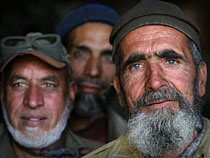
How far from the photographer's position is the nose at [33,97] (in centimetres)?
323

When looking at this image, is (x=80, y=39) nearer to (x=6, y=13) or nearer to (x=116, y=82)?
(x=116, y=82)

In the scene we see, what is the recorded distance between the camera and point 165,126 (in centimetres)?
228

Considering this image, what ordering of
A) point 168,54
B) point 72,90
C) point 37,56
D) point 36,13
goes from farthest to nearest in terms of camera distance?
point 36,13 → point 72,90 → point 37,56 → point 168,54

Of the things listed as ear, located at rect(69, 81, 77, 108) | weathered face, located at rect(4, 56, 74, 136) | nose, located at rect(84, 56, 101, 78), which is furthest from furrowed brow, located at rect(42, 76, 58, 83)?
nose, located at rect(84, 56, 101, 78)

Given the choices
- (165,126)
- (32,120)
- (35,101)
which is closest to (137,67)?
(165,126)

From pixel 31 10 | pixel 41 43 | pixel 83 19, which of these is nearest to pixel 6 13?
pixel 31 10

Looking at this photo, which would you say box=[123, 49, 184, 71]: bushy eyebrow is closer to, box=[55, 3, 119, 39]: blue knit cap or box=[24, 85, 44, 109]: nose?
box=[24, 85, 44, 109]: nose

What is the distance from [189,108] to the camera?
238 centimetres

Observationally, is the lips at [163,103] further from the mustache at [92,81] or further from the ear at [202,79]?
the mustache at [92,81]

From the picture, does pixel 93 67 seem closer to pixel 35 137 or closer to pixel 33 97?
pixel 33 97

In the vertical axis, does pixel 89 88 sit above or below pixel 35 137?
above

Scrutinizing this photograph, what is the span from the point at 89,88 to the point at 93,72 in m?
0.22

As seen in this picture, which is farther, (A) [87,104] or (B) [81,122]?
(B) [81,122]

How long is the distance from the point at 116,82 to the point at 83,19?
5.09 ft
